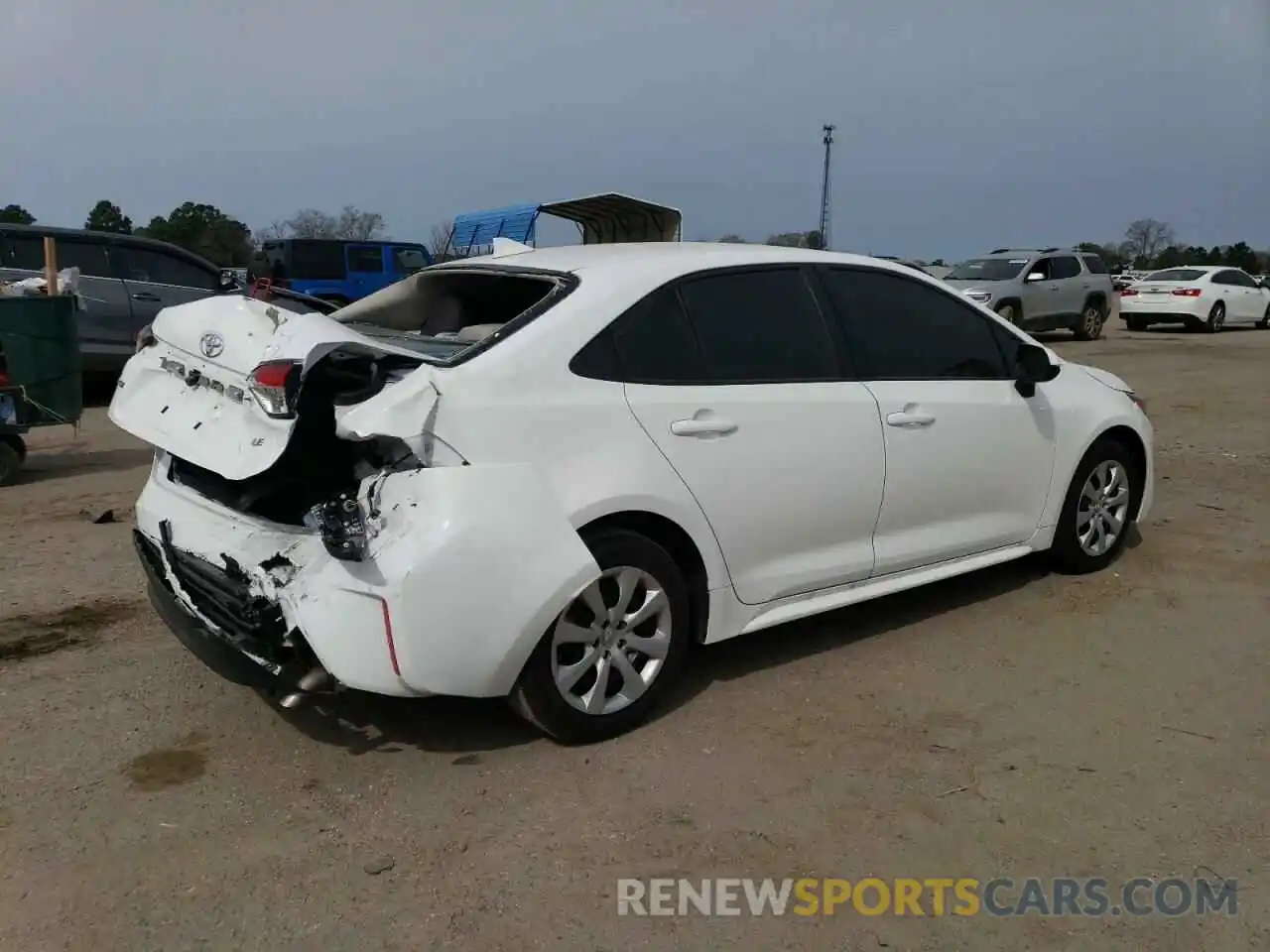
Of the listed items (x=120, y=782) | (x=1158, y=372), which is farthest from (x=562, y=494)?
(x=1158, y=372)

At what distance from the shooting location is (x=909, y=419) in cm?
432

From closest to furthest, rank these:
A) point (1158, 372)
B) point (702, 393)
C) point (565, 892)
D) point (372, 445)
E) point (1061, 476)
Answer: point (565, 892)
point (372, 445)
point (702, 393)
point (1061, 476)
point (1158, 372)

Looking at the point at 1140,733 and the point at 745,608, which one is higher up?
the point at 745,608

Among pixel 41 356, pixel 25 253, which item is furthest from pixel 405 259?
pixel 41 356

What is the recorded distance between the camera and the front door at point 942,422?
4.32 meters

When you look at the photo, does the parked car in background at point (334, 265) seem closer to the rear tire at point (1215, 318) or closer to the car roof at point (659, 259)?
the car roof at point (659, 259)

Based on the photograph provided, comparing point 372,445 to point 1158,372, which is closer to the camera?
point 372,445

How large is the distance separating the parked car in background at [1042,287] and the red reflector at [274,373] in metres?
15.8

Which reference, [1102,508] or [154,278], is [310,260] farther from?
[1102,508]

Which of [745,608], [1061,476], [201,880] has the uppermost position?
[1061,476]

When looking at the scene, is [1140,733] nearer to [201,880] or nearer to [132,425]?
[201,880]

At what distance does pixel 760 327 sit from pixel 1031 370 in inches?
59.2

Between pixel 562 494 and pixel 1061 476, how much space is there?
9.20ft

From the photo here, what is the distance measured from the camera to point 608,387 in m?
3.53
